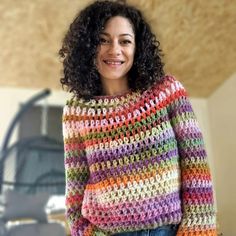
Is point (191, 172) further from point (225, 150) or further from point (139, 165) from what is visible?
point (225, 150)

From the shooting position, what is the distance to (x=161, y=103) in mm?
920

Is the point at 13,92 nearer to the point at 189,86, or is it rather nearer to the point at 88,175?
the point at 189,86

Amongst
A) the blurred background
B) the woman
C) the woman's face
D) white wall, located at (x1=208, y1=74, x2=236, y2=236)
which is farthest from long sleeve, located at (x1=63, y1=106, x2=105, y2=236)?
white wall, located at (x1=208, y1=74, x2=236, y2=236)

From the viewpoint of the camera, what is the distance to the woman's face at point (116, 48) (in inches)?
36.8

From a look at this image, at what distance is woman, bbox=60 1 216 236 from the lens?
0.86m

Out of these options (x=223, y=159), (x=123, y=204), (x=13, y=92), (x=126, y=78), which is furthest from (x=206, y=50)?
(x=123, y=204)

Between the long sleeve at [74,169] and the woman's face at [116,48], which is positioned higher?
the woman's face at [116,48]

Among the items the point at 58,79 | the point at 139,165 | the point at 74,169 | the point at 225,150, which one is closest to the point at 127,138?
the point at 139,165

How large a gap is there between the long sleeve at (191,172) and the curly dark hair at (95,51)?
0.23ft

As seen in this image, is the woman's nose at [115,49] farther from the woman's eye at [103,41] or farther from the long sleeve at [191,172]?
the long sleeve at [191,172]

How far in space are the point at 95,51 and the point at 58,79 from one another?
6.76 feet

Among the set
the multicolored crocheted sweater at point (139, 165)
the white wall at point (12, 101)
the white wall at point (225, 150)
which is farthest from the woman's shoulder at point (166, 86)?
the white wall at point (225, 150)

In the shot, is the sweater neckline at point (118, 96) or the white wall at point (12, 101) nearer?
the sweater neckline at point (118, 96)

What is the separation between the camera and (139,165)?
873mm
